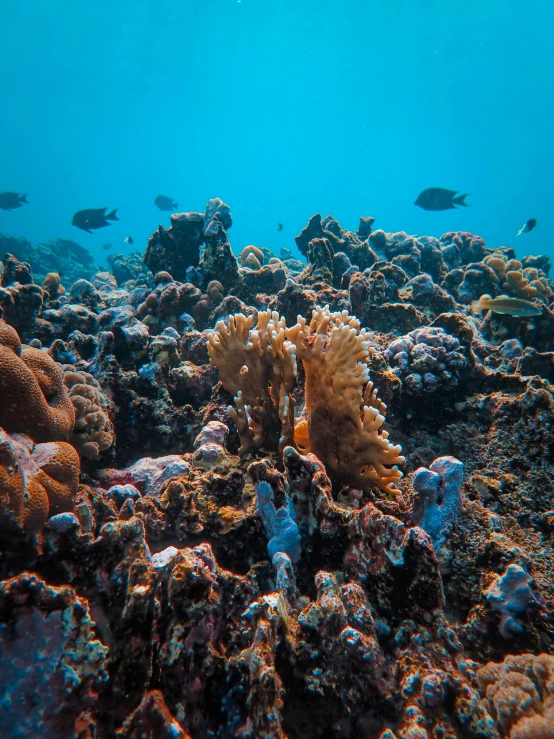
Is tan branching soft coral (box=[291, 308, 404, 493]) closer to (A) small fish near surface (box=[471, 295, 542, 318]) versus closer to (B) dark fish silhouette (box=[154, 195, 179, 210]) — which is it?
(A) small fish near surface (box=[471, 295, 542, 318])

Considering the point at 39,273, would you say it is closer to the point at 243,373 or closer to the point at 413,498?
the point at 243,373

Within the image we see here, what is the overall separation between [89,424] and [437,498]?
3.06 meters

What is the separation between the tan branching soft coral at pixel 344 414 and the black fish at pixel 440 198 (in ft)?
42.6

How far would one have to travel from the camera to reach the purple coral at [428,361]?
4277 millimetres

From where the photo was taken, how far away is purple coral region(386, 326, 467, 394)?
4277 mm

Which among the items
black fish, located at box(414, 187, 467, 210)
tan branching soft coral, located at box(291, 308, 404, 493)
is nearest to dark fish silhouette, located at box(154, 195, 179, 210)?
black fish, located at box(414, 187, 467, 210)

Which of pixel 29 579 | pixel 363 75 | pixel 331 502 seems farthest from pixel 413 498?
pixel 363 75

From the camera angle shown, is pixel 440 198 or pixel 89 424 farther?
pixel 440 198

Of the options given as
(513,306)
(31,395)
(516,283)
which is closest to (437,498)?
(31,395)

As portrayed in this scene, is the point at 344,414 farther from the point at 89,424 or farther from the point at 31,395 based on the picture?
the point at 89,424

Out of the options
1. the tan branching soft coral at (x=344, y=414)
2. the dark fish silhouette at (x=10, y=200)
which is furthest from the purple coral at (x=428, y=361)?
the dark fish silhouette at (x=10, y=200)

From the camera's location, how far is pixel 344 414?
103 inches

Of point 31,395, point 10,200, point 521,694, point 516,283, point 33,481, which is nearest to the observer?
point 521,694

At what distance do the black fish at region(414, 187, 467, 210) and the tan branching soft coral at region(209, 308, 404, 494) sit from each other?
1277cm
